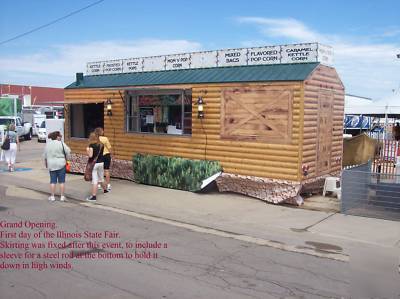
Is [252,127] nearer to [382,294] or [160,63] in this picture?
[160,63]

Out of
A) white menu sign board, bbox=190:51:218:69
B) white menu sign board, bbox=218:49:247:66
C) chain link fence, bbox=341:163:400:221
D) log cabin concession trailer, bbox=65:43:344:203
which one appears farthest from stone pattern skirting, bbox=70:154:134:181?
chain link fence, bbox=341:163:400:221

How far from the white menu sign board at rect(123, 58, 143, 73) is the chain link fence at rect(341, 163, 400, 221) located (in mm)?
7456

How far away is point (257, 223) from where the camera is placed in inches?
346

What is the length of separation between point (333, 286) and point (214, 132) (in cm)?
670

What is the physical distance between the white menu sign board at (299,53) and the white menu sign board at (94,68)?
6.91 metres

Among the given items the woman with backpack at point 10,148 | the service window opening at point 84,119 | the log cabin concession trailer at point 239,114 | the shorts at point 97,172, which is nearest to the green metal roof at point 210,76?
the log cabin concession trailer at point 239,114

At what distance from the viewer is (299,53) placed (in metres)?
10.9

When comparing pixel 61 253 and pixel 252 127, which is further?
pixel 252 127

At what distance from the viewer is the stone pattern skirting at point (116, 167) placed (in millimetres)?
13602

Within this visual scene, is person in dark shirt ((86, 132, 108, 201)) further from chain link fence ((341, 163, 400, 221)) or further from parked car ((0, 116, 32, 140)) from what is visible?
parked car ((0, 116, 32, 140))

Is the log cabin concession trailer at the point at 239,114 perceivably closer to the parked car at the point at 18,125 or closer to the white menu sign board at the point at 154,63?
the white menu sign board at the point at 154,63

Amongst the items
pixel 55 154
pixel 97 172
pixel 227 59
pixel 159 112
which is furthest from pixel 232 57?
pixel 55 154

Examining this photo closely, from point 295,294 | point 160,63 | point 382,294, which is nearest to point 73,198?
point 160,63

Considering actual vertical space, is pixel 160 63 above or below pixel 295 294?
above
